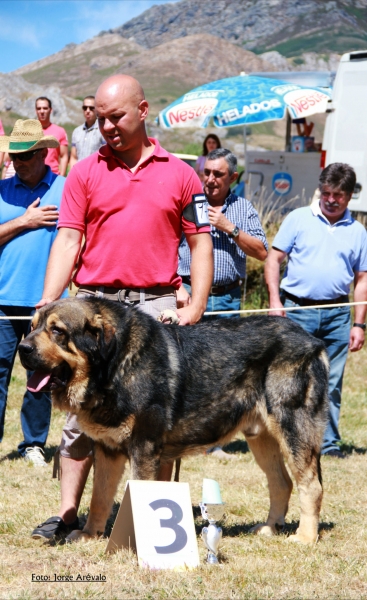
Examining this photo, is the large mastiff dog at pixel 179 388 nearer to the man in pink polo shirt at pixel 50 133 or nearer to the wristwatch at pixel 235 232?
the wristwatch at pixel 235 232

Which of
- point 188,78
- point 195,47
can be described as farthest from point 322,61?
point 195,47

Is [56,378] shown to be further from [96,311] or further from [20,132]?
Result: [20,132]

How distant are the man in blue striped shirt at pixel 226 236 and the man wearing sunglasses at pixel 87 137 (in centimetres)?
Result: 550

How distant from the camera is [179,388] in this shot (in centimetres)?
446

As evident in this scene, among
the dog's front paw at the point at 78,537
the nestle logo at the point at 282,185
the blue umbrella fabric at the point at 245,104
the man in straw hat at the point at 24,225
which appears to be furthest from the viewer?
the nestle logo at the point at 282,185

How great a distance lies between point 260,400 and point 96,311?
1249 mm

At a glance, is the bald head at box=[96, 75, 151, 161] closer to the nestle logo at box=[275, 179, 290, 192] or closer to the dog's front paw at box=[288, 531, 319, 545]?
the dog's front paw at box=[288, 531, 319, 545]

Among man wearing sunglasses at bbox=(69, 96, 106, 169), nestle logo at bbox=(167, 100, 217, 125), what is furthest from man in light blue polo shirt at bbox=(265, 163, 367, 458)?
nestle logo at bbox=(167, 100, 217, 125)

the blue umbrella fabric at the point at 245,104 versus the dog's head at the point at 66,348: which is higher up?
the blue umbrella fabric at the point at 245,104

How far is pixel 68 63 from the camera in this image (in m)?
155

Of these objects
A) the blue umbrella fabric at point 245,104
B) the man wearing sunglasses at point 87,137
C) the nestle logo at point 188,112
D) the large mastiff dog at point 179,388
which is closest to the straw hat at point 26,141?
the large mastiff dog at point 179,388

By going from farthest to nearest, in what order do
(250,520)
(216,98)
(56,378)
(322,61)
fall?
1. (322,61)
2. (216,98)
3. (250,520)
4. (56,378)

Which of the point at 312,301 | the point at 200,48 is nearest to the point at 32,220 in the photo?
the point at 312,301

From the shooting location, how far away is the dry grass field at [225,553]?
3.85 meters
